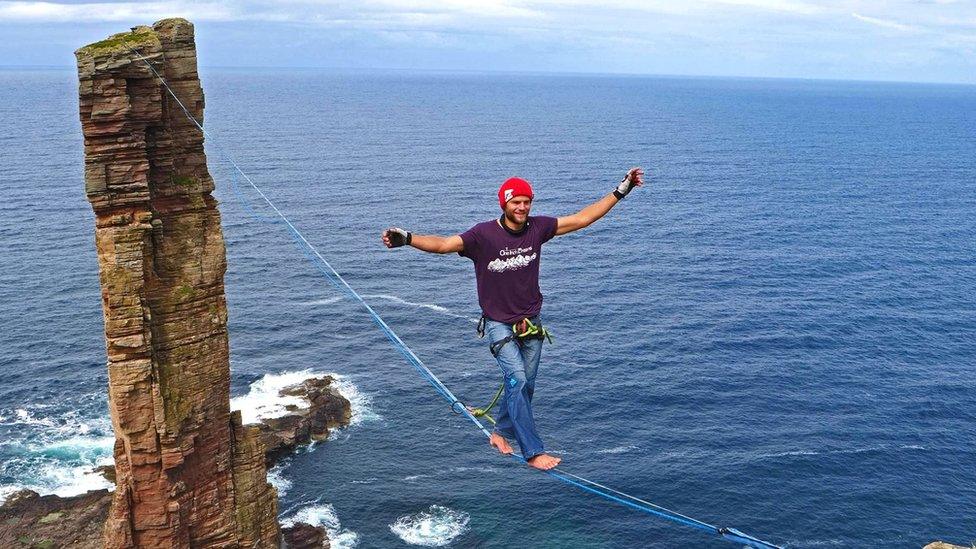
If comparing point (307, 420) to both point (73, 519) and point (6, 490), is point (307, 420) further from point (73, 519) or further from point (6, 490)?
point (6, 490)

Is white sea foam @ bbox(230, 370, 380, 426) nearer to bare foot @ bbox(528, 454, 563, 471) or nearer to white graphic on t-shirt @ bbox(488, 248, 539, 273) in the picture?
bare foot @ bbox(528, 454, 563, 471)

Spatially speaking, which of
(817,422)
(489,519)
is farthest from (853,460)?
(489,519)

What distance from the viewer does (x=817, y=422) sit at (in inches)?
3127

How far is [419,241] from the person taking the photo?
52.4 feet

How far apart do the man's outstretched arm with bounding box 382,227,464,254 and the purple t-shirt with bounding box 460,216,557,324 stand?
0.46 meters

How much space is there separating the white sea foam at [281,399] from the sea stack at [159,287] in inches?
1288

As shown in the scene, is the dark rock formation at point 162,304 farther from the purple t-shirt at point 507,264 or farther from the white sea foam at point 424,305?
the white sea foam at point 424,305

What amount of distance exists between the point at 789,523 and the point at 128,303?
47179 mm

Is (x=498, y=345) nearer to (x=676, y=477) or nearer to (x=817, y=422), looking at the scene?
(x=676, y=477)

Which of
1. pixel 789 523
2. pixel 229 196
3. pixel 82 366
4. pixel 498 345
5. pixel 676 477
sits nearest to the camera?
pixel 498 345

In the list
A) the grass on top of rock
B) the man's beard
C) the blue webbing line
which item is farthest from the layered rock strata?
the man's beard

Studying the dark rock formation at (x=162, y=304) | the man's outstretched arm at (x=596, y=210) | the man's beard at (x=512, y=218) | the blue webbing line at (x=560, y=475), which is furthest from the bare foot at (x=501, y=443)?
the dark rock formation at (x=162, y=304)

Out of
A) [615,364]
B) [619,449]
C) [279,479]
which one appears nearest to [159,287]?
[279,479]

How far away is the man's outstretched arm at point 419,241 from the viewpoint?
15367mm
